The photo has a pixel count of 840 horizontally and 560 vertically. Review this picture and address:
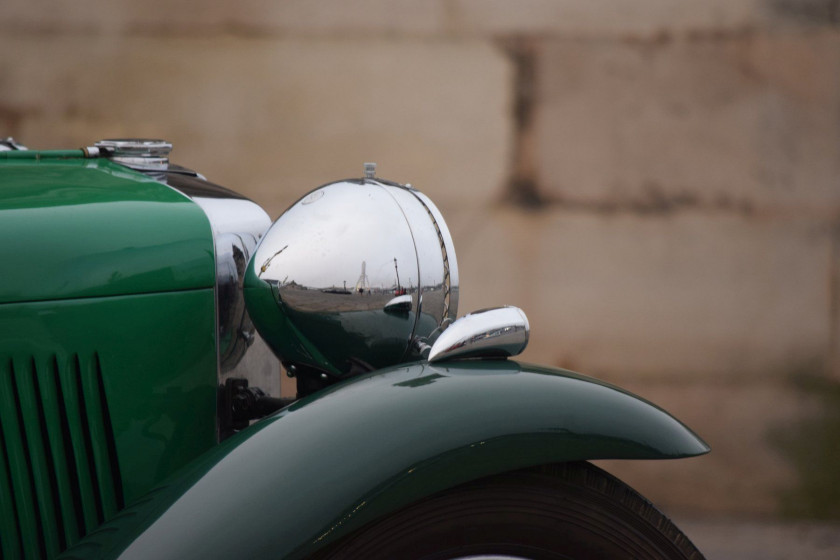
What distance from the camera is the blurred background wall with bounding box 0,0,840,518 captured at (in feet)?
11.4

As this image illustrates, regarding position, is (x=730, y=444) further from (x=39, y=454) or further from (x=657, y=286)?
(x=39, y=454)

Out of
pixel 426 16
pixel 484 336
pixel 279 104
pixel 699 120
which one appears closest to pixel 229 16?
pixel 279 104

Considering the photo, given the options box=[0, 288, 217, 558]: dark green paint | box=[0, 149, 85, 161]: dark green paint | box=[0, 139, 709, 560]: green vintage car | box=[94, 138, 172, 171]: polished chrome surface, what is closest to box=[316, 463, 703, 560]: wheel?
box=[0, 139, 709, 560]: green vintage car

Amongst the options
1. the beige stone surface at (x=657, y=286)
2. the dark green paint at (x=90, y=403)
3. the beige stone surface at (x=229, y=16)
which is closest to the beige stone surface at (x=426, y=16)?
the beige stone surface at (x=229, y=16)

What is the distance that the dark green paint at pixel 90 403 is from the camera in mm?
1424

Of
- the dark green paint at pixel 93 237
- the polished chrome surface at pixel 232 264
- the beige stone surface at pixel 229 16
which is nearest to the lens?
the dark green paint at pixel 93 237

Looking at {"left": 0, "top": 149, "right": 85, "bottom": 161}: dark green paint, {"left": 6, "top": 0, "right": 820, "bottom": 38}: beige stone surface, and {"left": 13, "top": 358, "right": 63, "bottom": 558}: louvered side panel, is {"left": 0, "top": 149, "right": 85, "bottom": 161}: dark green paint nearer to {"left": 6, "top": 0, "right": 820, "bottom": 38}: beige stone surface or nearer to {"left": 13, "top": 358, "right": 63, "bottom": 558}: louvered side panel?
{"left": 13, "top": 358, "right": 63, "bottom": 558}: louvered side panel

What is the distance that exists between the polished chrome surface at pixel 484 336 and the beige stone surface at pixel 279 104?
2.14 meters

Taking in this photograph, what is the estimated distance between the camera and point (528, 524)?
4.06 feet

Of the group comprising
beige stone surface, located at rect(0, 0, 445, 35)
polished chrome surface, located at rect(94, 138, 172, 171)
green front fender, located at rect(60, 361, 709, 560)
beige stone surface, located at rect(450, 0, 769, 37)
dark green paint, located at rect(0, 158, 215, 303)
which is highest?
beige stone surface, located at rect(0, 0, 445, 35)

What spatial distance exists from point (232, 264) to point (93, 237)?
0.91 ft

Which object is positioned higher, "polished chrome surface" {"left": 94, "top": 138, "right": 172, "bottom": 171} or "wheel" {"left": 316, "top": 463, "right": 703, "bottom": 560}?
"polished chrome surface" {"left": 94, "top": 138, "right": 172, "bottom": 171}

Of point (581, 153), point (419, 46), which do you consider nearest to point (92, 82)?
point (419, 46)

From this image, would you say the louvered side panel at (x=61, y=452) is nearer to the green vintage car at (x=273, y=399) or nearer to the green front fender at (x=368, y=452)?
the green vintage car at (x=273, y=399)
